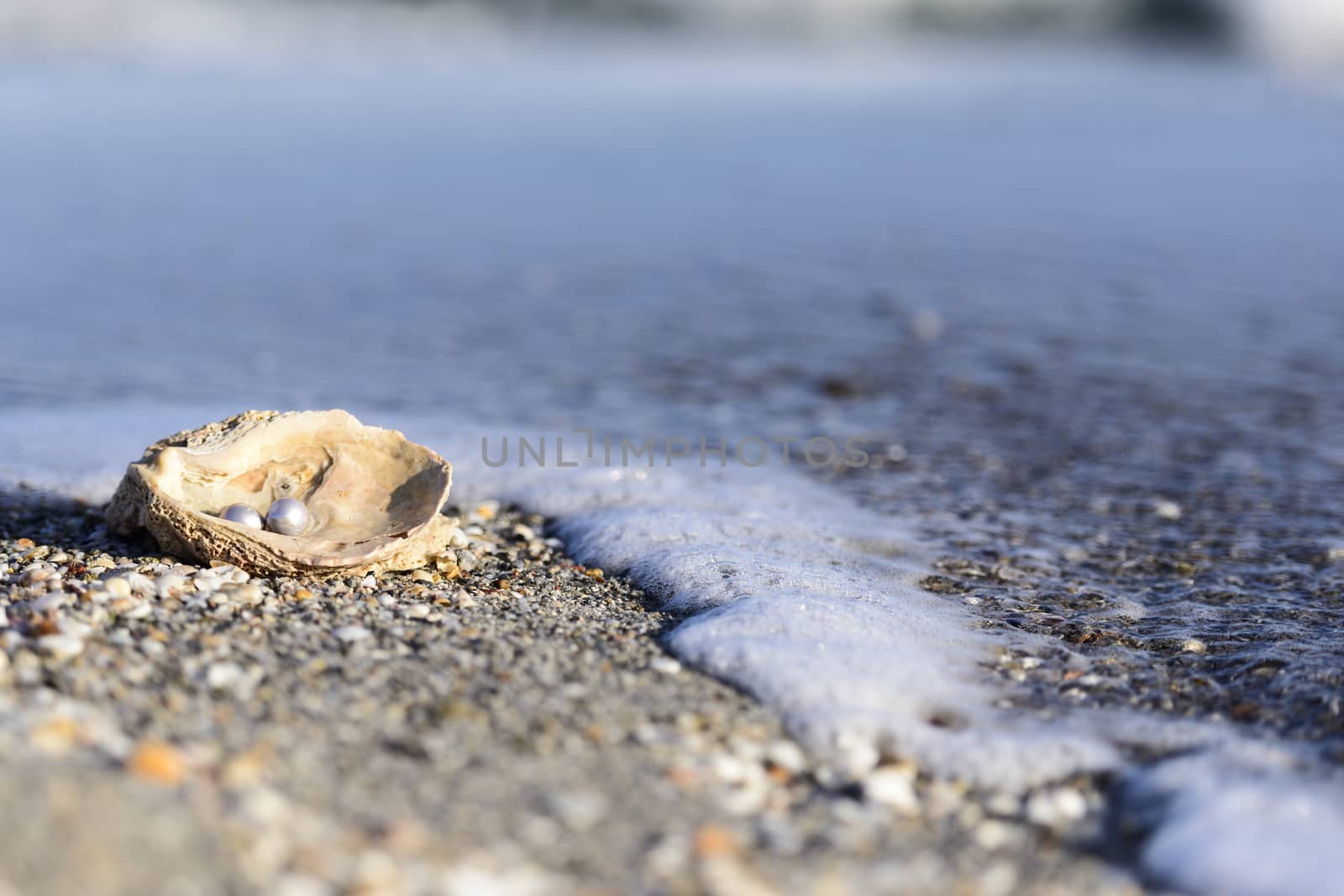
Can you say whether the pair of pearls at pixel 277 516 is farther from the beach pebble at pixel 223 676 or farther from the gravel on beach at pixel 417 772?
the beach pebble at pixel 223 676

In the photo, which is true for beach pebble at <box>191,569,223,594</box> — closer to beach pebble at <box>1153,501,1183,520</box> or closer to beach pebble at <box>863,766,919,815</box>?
beach pebble at <box>863,766,919,815</box>

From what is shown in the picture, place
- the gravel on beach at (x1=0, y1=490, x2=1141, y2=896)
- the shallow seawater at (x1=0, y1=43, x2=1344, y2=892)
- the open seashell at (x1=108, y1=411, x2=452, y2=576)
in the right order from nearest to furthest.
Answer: the gravel on beach at (x1=0, y1=490, x2=1141, y2=896) < the shallow seawater at (x1=0, y1=43, x2=1344, y2=892) < the open seashell at (x1=108, y1=411, x2=452, y2=576)

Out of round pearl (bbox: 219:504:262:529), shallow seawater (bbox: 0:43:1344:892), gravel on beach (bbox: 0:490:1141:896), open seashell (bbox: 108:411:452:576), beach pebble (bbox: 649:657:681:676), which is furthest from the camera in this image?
round pearl (bbox: 219:504:262:529)

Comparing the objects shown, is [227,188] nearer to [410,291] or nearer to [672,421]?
[410,291]

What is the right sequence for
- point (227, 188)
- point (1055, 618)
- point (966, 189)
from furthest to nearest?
point (966, 189) → point (227, 188) → point (1055, 618)

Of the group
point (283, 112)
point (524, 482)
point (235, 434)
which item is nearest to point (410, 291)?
point (524, 482)

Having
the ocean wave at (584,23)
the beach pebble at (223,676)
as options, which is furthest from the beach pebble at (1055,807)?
the ocean wave at (584,23)

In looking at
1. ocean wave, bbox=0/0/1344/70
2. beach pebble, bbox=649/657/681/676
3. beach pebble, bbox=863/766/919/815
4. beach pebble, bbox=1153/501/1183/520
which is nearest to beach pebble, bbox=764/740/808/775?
beach pebble, bbox=863/766/919/815
